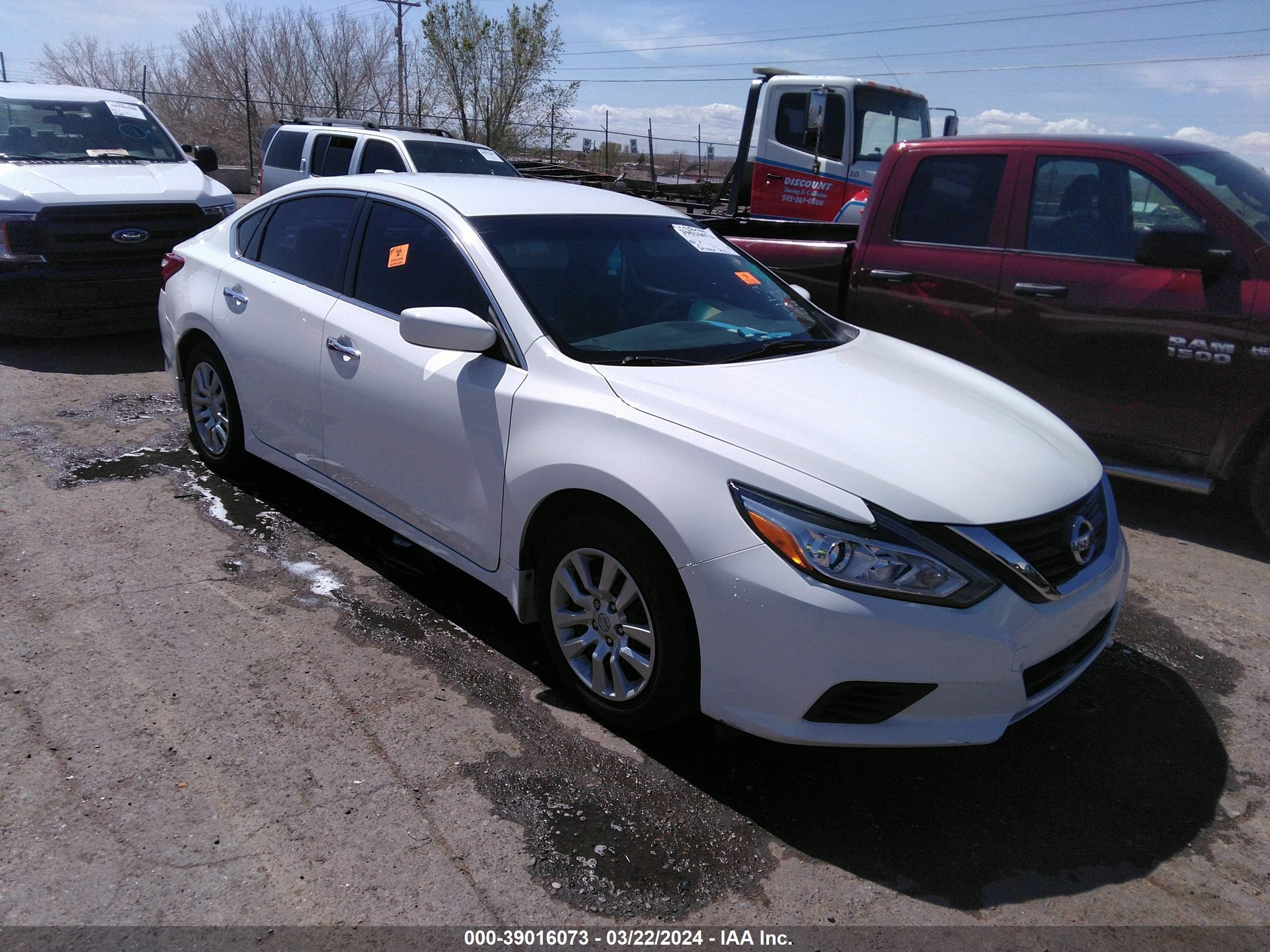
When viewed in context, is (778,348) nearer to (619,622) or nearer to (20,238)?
(619,622)

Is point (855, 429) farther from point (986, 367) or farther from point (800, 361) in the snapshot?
point (986, 367)

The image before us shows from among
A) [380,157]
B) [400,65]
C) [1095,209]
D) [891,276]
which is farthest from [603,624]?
[400,65]

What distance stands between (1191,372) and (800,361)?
250 cm

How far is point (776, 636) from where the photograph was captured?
2.53 meters

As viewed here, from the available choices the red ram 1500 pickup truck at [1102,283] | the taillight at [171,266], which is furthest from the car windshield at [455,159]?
the red ram 1500 pickup truck at [1102,283]

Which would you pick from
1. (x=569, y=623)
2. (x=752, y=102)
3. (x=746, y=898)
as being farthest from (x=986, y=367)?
(x=752, y=102)

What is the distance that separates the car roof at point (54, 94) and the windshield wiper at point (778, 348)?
26.6 feet

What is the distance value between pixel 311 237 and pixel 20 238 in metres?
4.24

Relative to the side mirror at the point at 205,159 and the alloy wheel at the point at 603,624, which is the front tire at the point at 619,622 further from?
the side mirror at the point at 205,159

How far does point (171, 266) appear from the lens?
526 centimetres

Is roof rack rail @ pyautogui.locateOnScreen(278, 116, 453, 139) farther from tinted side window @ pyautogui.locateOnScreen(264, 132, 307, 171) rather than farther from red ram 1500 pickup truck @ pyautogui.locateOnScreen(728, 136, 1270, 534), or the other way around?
red ram 1500 pickup truck @ pyautogui.locateOnScreen(728, 136, 1270, 534)

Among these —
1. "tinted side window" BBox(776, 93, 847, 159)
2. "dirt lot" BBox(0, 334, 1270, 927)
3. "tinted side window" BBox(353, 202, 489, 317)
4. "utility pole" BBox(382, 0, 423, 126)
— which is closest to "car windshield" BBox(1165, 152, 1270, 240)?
"dirt lot" BBox(0, 334, 1270, 927)

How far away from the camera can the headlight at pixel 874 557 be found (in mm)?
2500

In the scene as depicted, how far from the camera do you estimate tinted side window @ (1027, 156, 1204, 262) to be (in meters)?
4.93
